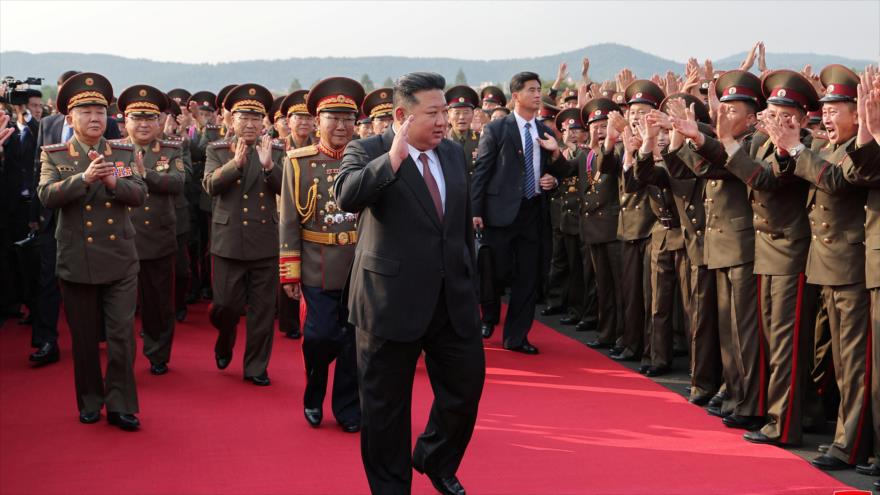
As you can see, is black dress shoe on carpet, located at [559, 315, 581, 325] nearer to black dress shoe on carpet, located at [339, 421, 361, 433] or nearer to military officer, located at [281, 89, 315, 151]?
military officer, located at [281, 89, 315, 151]

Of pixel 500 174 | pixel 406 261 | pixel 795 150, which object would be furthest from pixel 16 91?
pixel 795 150

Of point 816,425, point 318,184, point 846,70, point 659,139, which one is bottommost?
point 816,425

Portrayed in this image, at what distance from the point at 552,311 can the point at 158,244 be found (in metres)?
4.52

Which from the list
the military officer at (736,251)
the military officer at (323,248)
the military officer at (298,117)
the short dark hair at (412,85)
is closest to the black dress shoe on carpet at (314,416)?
the military officer at (323,248)

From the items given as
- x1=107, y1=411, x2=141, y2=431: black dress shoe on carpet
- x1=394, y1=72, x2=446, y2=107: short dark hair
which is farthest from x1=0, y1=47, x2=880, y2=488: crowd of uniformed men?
x1=394, y1=72, x2=446, y2=107: short dark hair

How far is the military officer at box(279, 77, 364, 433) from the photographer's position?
5.86m

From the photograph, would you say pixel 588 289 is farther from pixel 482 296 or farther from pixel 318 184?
pixel 318 184

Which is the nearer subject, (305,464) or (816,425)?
(305,464)

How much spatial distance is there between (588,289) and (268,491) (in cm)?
538

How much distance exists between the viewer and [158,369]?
7543mm

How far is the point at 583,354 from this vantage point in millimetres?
8398

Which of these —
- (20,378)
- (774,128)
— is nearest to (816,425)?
(774,128)

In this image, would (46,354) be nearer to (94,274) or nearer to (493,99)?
(94,274)

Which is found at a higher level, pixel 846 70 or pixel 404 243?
pixel 846 70
